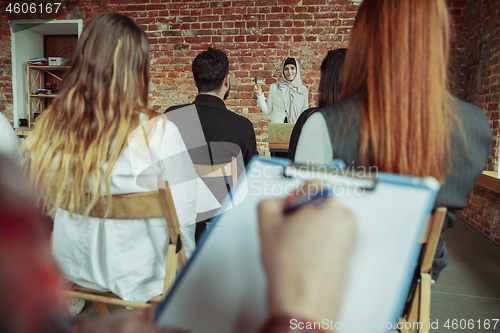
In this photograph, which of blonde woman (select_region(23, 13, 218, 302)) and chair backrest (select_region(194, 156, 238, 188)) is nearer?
blonde woman (select_region(23, 13, 218, 302))

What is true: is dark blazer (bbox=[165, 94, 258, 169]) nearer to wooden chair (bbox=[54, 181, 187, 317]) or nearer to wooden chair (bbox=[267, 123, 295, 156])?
wooden chair (bbox=[267, 123, 295, 156])

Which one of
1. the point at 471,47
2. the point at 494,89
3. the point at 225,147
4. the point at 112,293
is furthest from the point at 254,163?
the point at 471,47

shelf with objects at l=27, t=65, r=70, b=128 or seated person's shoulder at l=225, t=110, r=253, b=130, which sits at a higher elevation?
shelf with objects at l=27, t=65, r=70, b=128

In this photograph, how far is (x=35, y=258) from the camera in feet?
0.47

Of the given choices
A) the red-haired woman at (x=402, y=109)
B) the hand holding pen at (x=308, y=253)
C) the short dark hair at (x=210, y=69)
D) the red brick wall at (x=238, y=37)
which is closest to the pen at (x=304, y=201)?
the hand holding pen at (x=308, y=253)

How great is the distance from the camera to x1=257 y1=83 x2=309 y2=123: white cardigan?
4012mm

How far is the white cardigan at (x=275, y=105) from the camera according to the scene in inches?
158

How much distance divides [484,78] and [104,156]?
12.4 feet

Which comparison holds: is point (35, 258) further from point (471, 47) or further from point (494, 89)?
point (471, 47)

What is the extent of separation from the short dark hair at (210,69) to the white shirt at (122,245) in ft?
3.54

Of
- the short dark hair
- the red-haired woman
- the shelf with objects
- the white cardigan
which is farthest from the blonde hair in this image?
the shelf with objects

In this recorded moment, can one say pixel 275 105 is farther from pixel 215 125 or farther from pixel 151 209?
pixel 151 209

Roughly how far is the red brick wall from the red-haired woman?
372 centimetres

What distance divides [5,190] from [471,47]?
15.7 feet
